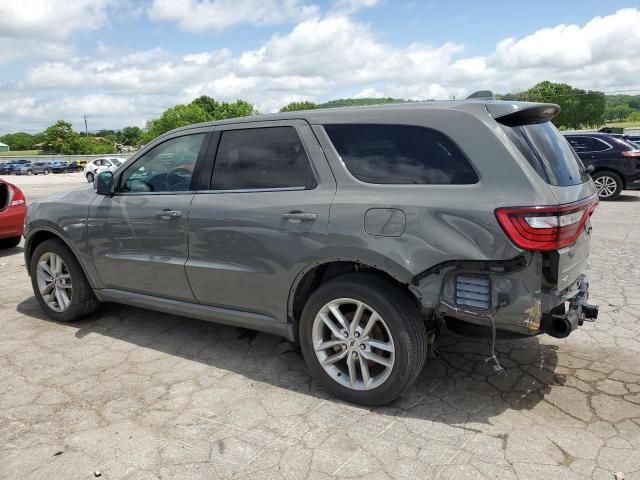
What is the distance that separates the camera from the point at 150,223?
3896 millimetres

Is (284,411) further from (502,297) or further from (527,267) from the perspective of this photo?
(527,267)

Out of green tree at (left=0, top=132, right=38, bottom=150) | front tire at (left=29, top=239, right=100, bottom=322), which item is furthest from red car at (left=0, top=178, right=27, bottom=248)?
green tree at (left=0, top=132, right=38, bottom=150)

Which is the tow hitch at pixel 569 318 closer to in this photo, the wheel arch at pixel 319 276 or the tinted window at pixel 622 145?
the wheel arch at pixel 319 276

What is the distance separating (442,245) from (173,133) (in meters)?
2.34

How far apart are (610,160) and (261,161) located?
1142cm

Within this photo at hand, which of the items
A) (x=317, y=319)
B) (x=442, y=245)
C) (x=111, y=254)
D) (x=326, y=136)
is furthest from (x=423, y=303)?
(x=111, y=254)

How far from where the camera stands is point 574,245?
2.85m

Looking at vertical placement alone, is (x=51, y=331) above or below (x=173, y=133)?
below

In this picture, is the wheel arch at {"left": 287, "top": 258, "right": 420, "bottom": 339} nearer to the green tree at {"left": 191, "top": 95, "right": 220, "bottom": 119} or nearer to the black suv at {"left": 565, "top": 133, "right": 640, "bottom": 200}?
A: the black suv at {"left": 565, "top": 133, "right": 640, "bottom": 200}

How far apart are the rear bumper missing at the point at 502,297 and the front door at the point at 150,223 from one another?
185cm

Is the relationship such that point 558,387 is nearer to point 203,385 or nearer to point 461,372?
point 461,372

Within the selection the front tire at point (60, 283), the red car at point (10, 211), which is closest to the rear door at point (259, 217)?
the front tire at point (60, 283)

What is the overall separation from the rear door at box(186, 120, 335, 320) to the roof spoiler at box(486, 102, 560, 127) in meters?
1.02

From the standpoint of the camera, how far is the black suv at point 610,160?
1204 cm
